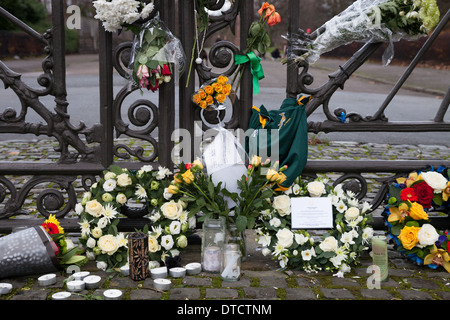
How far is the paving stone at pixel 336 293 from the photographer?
382 centimetres

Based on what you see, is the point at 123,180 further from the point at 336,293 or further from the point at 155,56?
the point at 336,293

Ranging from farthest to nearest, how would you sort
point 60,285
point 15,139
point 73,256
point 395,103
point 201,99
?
point 395,103 < point 15,139 < point 201,99 < point 73,256 < point 60,285

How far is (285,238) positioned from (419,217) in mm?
1066

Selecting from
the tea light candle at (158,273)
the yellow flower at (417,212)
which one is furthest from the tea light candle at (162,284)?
the yellow flower at (417,212)

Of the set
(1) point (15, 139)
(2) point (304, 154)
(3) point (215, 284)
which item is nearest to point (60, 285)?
(3) point (215, 284)

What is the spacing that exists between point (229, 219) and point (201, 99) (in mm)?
992

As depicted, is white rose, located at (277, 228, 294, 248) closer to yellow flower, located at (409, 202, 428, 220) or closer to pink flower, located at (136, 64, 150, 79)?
yellow flower, located at (409, 202, 428, 220)

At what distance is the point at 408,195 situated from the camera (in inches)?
176

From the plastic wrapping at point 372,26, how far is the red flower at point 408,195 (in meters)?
1.09

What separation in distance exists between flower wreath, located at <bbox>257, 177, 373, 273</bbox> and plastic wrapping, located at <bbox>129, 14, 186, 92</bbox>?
133 cm

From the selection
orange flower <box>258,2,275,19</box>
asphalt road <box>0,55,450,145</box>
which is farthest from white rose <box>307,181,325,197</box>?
asphalt road <box>0,55,450,145</box>

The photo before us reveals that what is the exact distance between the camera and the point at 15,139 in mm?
10203

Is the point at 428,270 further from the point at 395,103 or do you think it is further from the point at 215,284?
the point at 395,103

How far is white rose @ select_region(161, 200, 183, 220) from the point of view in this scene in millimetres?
4359
